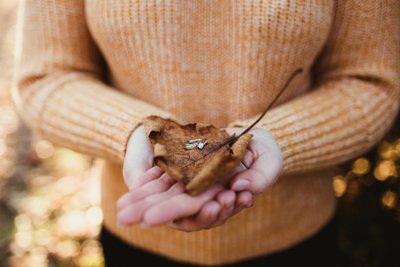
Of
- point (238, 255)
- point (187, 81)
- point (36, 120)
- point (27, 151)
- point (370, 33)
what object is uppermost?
point (370, 33)

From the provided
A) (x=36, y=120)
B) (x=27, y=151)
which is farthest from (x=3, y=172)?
(x=36, y=120)

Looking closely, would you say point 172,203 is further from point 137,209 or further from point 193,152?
point 193,152

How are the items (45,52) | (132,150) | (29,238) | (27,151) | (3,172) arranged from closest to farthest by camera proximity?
(132,150)
(45,52)
(29,238)
(3,172)
(27,151)

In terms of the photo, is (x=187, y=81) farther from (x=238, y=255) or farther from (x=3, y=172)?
(x=3, y=172)

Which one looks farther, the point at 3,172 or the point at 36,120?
the point at 3,172

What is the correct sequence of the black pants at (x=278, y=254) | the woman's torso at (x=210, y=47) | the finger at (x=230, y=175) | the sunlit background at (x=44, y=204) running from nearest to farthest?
the finger at (x=230, y=175), the woman's torso at (x=210, y=47), the black pants at (x=278, y=254), the sunlit background at (x=44, y=204)

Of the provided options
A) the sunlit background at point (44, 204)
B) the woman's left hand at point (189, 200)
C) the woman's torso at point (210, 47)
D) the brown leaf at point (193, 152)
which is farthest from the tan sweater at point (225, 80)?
the sunlit background at point (44, 204)

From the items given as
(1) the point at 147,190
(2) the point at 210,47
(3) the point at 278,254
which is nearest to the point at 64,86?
(2) the point at 210,47

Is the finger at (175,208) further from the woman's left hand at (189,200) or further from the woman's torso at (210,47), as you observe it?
the woman's torso at (210,47)
